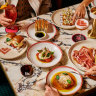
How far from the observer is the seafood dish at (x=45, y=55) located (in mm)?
1634

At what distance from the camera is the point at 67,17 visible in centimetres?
215

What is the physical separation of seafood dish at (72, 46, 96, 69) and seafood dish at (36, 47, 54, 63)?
0.27m

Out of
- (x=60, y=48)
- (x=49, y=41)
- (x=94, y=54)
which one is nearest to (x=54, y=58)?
(x=60, y=48)

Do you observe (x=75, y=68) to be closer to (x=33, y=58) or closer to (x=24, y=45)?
(x=33, y=58)

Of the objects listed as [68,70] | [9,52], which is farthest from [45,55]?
[9,52]

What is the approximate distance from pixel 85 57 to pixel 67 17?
0.72m

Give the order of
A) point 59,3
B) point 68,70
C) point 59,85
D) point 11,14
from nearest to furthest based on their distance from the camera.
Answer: point 59,85 < point 68,70 < point 11,14 < point 59,3

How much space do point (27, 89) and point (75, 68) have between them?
550mm

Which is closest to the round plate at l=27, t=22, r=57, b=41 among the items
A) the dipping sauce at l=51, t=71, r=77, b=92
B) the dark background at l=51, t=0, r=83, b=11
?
the dipping sauce at l=51, t=71, r=77, b=92

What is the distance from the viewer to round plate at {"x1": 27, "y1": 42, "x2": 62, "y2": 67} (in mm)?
1626

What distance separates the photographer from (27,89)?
4.66 ft

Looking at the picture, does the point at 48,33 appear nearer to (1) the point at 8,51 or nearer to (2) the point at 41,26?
(2) the point at 41,26

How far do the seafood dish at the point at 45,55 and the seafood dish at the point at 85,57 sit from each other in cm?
27

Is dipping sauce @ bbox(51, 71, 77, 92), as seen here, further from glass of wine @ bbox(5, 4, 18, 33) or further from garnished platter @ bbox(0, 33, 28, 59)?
glass of wine @ bbox(5, 4, 18, 33)
